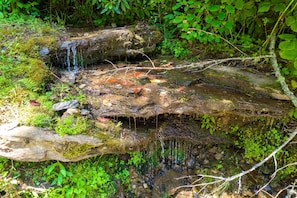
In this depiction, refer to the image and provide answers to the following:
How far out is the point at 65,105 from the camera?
3018 millimetres

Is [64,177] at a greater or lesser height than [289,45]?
lesser

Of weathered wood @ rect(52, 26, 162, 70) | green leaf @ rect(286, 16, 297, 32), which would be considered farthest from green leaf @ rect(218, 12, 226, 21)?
weathered wood @ rect(52, 26, 162, 70)

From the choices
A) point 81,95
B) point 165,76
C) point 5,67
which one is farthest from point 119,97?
point 5,67

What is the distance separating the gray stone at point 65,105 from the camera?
298 centimetres

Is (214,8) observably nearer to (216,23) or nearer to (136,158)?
(216,23)

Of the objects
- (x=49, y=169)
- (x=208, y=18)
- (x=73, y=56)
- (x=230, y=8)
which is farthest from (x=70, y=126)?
(x=230, y=8)

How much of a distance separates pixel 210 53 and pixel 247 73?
676mm

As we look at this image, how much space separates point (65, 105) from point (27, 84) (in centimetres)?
57

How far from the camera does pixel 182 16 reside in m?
3.86

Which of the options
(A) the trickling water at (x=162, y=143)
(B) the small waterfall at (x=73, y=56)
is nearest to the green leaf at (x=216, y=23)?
(A) the trickling water at (x=162, y=143)

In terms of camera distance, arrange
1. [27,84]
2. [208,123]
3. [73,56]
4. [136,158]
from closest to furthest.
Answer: [27,84]
[136,158]
[208,123]
[73,56]

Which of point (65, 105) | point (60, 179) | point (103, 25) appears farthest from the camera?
point (103, 25)

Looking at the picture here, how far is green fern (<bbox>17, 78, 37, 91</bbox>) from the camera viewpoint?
3.17 metres

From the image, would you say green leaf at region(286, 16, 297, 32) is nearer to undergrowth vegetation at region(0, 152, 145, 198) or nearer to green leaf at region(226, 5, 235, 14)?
green leaf at region(226, 5, 235, 14)
